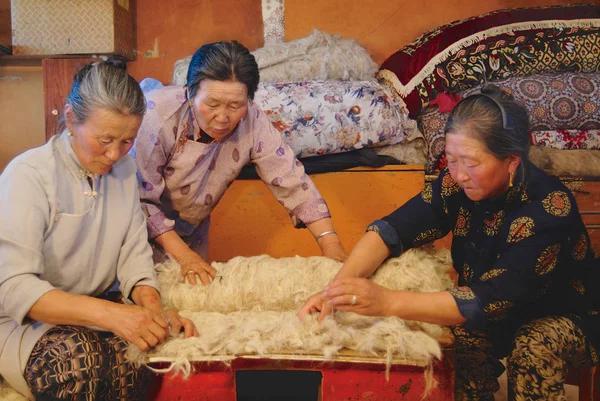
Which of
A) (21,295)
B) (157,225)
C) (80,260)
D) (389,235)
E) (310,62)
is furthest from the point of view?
(310,62)

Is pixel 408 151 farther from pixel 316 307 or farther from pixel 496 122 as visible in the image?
pixel 316 307

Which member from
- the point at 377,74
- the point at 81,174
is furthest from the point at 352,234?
the point at 81,174

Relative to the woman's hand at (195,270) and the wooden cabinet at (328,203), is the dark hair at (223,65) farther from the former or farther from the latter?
the wooden cabinet at (328,203)

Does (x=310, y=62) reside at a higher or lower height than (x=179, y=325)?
higher

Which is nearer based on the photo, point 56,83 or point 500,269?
point 500,269

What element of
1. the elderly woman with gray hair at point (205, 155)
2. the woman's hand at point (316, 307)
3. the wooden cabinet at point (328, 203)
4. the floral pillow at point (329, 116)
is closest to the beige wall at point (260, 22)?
the floral pillow at point (329, 116)

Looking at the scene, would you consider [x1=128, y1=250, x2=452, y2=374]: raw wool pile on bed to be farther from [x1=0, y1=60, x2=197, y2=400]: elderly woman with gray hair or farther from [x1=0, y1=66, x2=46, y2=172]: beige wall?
[x1=0, y1=66, x2=46, y2=172]: beige wall

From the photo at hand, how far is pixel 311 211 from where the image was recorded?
2434mm

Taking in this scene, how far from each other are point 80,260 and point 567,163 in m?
2.44

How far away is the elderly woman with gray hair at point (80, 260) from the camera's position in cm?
157

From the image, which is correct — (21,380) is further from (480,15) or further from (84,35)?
(480,15)

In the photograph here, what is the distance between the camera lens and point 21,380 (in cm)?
158

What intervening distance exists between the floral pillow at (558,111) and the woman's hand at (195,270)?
1.56m

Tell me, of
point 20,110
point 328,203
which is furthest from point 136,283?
point 20,110
